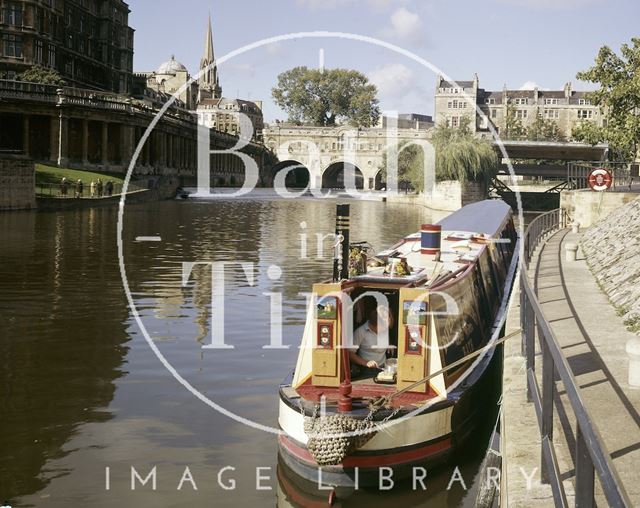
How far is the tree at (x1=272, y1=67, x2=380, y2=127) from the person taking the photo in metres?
174

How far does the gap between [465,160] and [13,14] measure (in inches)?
2133

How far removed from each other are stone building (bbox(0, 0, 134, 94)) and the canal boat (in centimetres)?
9009

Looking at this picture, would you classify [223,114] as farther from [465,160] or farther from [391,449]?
[391,449]

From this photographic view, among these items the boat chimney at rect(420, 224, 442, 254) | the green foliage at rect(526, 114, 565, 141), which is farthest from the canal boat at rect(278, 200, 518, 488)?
the green foliage at rect(526, 114, 565, 141)

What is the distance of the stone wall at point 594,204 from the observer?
4288 centimetres

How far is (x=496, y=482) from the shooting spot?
10.6 m

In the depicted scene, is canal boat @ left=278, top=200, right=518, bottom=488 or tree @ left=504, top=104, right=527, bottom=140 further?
tree @ left=504, top=104, right=527, bottom=140

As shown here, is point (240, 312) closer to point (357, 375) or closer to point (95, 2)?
point (357, 375)

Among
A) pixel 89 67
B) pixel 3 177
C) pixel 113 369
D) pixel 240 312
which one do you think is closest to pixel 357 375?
pixel 113 369

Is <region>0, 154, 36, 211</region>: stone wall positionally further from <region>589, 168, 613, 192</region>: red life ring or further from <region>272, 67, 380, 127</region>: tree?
<region>272, 67, 380, 127</region>: tree

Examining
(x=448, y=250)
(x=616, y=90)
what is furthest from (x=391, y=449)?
(x=616, y=90)

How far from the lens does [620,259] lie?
71.8 feet

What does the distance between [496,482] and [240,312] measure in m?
12.9

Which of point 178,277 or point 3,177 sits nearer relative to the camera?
point 178,277
